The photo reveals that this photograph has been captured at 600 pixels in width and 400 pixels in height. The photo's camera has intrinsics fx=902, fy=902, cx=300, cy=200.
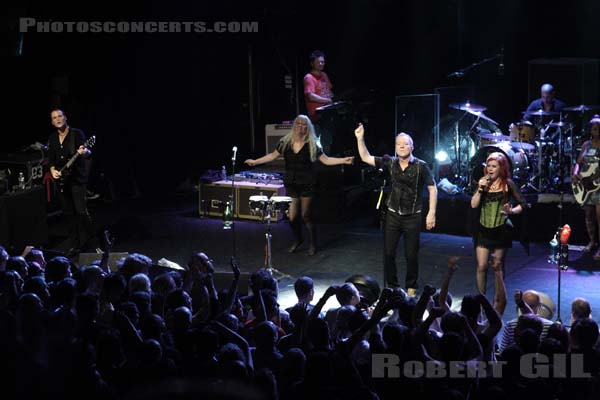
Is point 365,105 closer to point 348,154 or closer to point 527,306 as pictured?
point 348,154

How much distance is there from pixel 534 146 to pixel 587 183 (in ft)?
7.94

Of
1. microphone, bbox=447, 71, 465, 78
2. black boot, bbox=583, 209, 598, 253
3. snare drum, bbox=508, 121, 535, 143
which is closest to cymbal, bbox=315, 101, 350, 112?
microphone, bbox=447, 71, 465, 78

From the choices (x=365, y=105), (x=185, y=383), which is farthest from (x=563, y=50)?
(x=185, y=383)

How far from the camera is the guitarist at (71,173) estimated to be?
11344 mm

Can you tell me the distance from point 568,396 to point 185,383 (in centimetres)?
331

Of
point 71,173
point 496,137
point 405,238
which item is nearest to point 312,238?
point 405,238

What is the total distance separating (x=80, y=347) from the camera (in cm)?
514

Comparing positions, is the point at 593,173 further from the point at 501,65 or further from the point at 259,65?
the point at 259,65

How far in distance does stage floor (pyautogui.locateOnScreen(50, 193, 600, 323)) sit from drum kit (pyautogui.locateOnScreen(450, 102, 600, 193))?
1.31 m

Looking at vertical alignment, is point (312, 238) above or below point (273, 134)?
below

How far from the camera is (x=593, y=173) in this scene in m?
11.2

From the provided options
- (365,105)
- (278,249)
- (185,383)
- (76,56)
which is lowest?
(278,249)

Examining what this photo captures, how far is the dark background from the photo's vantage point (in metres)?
15.5

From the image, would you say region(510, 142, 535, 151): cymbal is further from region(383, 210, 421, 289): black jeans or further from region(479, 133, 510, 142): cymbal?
region(383, 210, 421, 289): black jeans
